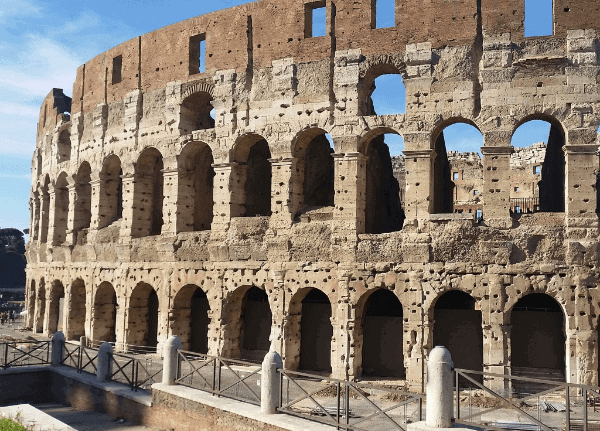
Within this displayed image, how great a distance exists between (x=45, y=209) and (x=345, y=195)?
15869mm

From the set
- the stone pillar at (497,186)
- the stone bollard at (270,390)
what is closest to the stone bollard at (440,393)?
the stone bollard at (270,390)

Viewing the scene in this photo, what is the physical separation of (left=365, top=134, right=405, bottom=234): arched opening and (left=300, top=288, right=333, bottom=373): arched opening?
8.42 feet

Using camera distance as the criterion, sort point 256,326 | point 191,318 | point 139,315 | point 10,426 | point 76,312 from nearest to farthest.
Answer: point 10,426, point 256,326, point 191,318, point 139,315, point 76,312

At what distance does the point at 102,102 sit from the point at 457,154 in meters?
19.7

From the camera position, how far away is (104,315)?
20625 mm

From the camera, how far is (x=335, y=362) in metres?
14.6

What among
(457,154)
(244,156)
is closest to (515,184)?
(457,154)

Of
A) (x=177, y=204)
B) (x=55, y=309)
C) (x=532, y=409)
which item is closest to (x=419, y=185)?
(x=532, y=409)

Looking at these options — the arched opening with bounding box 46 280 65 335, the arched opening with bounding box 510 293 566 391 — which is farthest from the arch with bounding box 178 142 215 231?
the arched opening with bounding box 510 293 566 391

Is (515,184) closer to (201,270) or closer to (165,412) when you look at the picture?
(201,270)

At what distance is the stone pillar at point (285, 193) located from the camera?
52.0 feet

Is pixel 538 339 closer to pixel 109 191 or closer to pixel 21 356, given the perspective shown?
pixel 21 356

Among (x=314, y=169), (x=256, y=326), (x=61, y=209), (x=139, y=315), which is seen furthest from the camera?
(x=61, y=209)

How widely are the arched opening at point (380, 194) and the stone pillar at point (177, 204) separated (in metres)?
5.44
